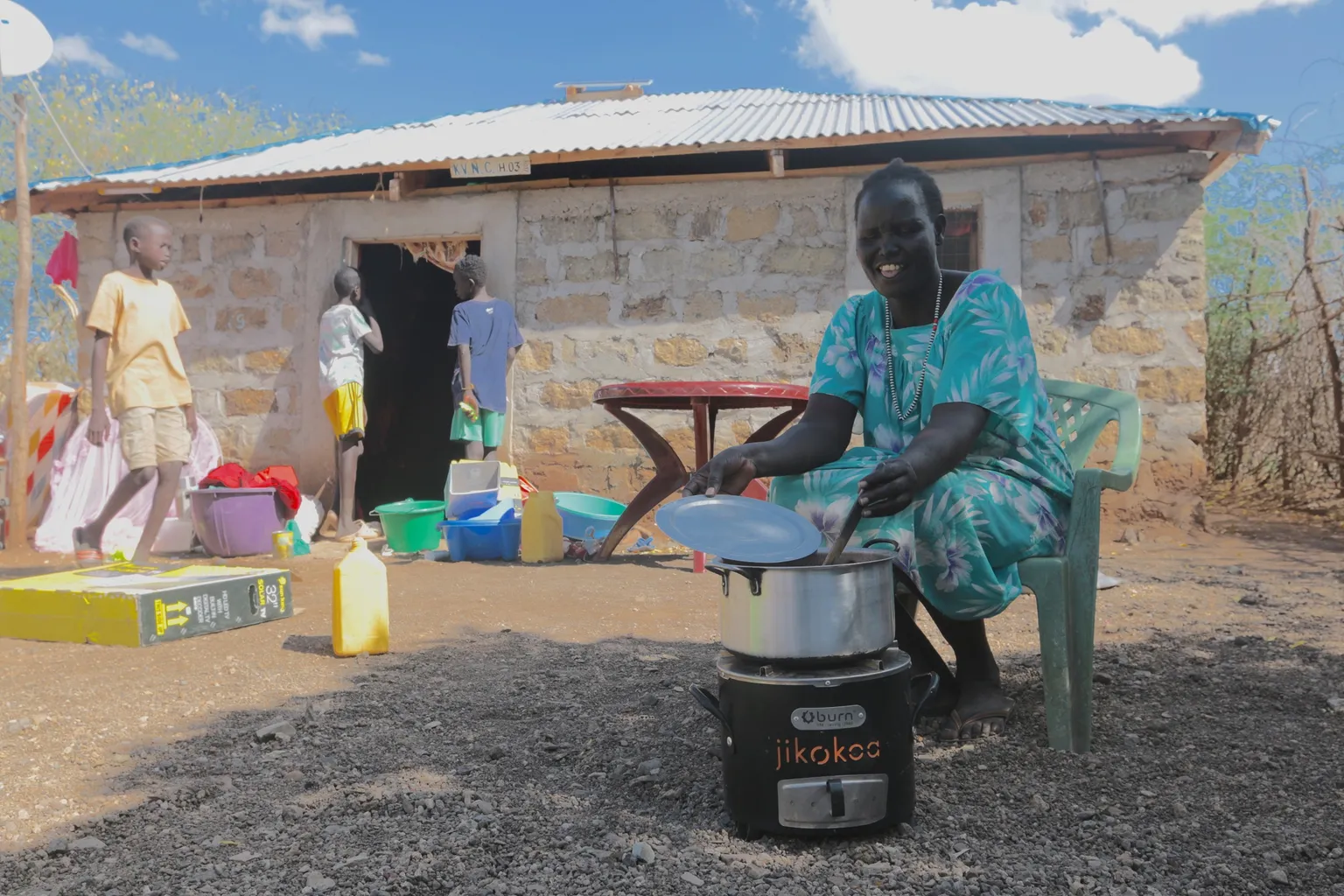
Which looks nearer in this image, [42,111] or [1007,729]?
[1007,729]

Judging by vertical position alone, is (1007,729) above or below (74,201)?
below

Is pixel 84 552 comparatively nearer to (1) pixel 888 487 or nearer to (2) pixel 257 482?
(2) pixel 257 482

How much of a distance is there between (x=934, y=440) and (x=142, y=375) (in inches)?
176

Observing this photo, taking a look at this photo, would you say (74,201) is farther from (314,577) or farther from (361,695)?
(361,695)

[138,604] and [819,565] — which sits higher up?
[819,565]

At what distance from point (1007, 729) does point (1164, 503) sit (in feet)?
15.0

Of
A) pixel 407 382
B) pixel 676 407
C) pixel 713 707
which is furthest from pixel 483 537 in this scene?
pixel 407 382

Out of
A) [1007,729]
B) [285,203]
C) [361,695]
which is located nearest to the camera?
[1007,729]

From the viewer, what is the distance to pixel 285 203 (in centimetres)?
723

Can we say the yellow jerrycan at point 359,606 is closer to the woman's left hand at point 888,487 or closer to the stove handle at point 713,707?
the stove handle at point 713,707

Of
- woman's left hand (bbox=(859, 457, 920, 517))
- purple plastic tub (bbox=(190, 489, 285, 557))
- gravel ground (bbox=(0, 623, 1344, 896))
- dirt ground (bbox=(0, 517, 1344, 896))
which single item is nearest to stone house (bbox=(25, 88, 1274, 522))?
purple plastic tub (bbox=(190, 489, 285, 557))

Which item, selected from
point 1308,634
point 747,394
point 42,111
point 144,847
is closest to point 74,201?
point 747,394

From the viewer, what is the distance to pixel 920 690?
183 cm

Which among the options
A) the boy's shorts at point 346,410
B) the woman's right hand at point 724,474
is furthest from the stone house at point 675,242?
the woman's right hand at point 724,474
